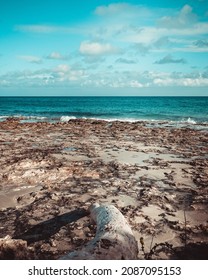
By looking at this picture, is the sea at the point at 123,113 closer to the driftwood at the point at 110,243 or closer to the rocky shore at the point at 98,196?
the rocky shore at the point at 98,196

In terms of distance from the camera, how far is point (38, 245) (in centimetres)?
470

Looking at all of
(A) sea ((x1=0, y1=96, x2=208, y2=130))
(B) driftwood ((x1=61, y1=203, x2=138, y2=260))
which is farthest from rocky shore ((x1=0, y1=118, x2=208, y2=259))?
(A) sea ((x1=0, y1=96, x2=208, y2=130))

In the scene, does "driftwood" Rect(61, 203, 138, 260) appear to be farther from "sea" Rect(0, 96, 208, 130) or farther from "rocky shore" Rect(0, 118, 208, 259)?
"sea" Rect(0, 96, 208, 130)

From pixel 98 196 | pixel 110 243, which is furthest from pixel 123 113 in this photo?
pixel 110 243

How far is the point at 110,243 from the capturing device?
12.8ft

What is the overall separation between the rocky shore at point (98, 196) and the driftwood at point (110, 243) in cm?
30

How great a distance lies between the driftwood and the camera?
3.70 meters

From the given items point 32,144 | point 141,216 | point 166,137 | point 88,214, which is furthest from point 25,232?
point 166,137

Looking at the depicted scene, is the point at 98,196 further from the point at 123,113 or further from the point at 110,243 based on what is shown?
the point at 123,113

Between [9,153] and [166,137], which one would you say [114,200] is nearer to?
[9,153]

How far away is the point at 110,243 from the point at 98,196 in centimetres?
295

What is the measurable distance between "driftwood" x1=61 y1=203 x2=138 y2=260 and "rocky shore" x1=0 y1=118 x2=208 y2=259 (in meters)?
0.30

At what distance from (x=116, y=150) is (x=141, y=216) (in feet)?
21.3
